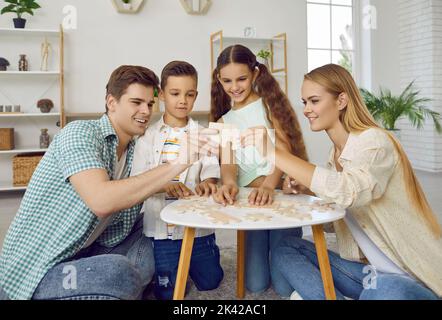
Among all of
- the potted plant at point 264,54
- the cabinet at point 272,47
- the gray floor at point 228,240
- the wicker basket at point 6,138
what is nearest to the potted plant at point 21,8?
the wicker basket at point 6,138

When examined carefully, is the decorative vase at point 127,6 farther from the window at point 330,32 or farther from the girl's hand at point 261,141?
the girl's hand at point 261,141

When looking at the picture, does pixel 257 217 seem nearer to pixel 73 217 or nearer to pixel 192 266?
pixel 73 217

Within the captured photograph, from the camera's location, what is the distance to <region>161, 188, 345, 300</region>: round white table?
135cm

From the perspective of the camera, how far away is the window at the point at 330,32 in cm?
650

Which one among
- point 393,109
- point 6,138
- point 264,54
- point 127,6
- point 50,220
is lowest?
point 50,220

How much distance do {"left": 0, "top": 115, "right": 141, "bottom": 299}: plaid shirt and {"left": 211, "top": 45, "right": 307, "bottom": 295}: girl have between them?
74 cm

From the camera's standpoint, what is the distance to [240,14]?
573 cm

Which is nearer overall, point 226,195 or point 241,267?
point 226,195

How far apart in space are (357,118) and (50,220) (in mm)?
1115

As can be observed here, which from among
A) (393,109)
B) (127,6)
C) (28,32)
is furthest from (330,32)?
(28,32)

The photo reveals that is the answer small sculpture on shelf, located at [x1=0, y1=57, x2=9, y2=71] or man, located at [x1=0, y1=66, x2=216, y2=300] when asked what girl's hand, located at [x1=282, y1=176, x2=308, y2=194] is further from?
small sculpture on shelf, located at [x1=0, y1=57, x2=9, y2=71]

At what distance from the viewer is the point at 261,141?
147 cm

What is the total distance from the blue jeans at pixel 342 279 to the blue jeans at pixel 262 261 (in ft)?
0.91
